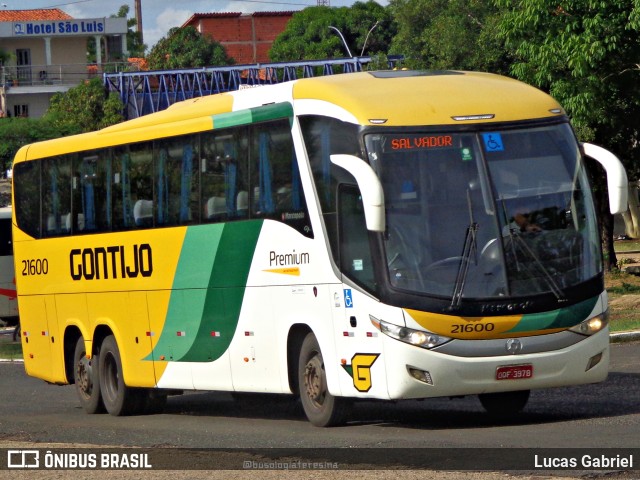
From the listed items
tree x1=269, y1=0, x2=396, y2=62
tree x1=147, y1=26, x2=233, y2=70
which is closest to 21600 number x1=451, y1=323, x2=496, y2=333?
tree x1=269, y1=0, x2=396, y2=62

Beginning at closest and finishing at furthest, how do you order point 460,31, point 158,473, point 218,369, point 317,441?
1. point 158,473
2. point 317,441
3. point 218,369
4. point 460,31

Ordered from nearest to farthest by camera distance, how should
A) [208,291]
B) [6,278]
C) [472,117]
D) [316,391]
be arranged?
1. [472,117]
2. [316,391]
3. [208,291]
4. [6,278]

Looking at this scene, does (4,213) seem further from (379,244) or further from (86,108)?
(86,108)

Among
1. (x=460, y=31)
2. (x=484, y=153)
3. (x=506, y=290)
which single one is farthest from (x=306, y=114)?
(x=460, y=31)

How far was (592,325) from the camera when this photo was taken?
1240 cm

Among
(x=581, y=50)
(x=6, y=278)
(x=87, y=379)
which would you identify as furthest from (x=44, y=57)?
(x=87, y=379)

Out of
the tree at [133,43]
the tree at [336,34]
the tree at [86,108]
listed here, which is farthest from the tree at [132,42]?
the tree at [86,108]

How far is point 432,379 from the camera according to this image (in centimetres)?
1179

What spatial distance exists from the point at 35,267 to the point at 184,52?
87487 millimetres

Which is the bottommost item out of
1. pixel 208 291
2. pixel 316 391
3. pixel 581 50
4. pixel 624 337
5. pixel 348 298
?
pixel 624 337

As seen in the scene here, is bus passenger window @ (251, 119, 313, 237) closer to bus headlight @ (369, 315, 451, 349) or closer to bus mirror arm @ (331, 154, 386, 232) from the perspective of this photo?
bus mirror arm @ (331, 154, 386, 232)

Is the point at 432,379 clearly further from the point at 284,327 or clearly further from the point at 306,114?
the point at 306,114

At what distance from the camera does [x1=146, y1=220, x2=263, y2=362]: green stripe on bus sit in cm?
1427

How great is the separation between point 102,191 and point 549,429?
771 cm
